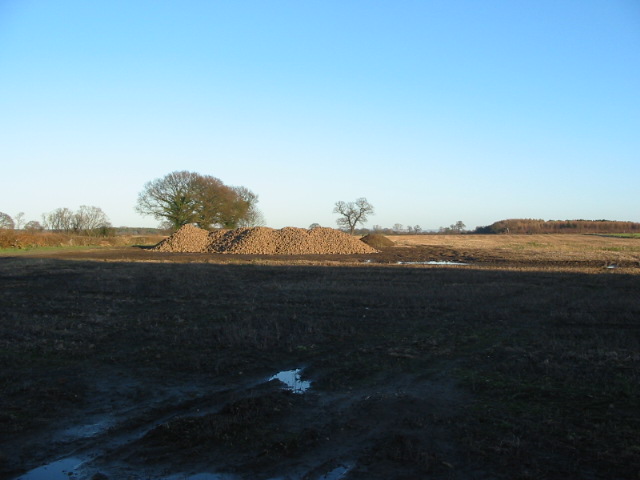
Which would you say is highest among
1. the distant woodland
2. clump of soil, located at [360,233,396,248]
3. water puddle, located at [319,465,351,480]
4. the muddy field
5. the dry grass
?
the distant woodland

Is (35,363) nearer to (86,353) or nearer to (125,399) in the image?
(86,353)

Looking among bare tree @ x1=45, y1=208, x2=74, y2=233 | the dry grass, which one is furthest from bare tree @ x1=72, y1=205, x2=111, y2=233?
the dry grass

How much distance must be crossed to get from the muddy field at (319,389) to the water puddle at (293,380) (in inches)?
2.1

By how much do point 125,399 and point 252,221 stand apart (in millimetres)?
66272

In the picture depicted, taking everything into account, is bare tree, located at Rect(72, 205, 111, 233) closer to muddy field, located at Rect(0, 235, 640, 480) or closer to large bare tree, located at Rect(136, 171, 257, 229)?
large bare tree, located at Rect(136, 171, 257, 229)

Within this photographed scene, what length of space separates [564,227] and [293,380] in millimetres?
116045

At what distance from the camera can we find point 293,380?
279 inches

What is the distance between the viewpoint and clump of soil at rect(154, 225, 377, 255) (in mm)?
43625

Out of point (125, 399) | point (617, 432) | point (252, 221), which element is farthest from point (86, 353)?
point (252, 221)

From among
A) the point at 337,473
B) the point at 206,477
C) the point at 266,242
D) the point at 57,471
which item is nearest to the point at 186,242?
the point at 266,242

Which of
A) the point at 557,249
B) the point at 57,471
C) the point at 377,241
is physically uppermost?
the point at 377,241

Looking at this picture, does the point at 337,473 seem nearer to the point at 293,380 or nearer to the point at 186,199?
the point at 293,380

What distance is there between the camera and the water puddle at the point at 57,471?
4.26 m

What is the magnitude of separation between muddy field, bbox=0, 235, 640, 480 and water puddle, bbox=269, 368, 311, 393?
2.1 inches
